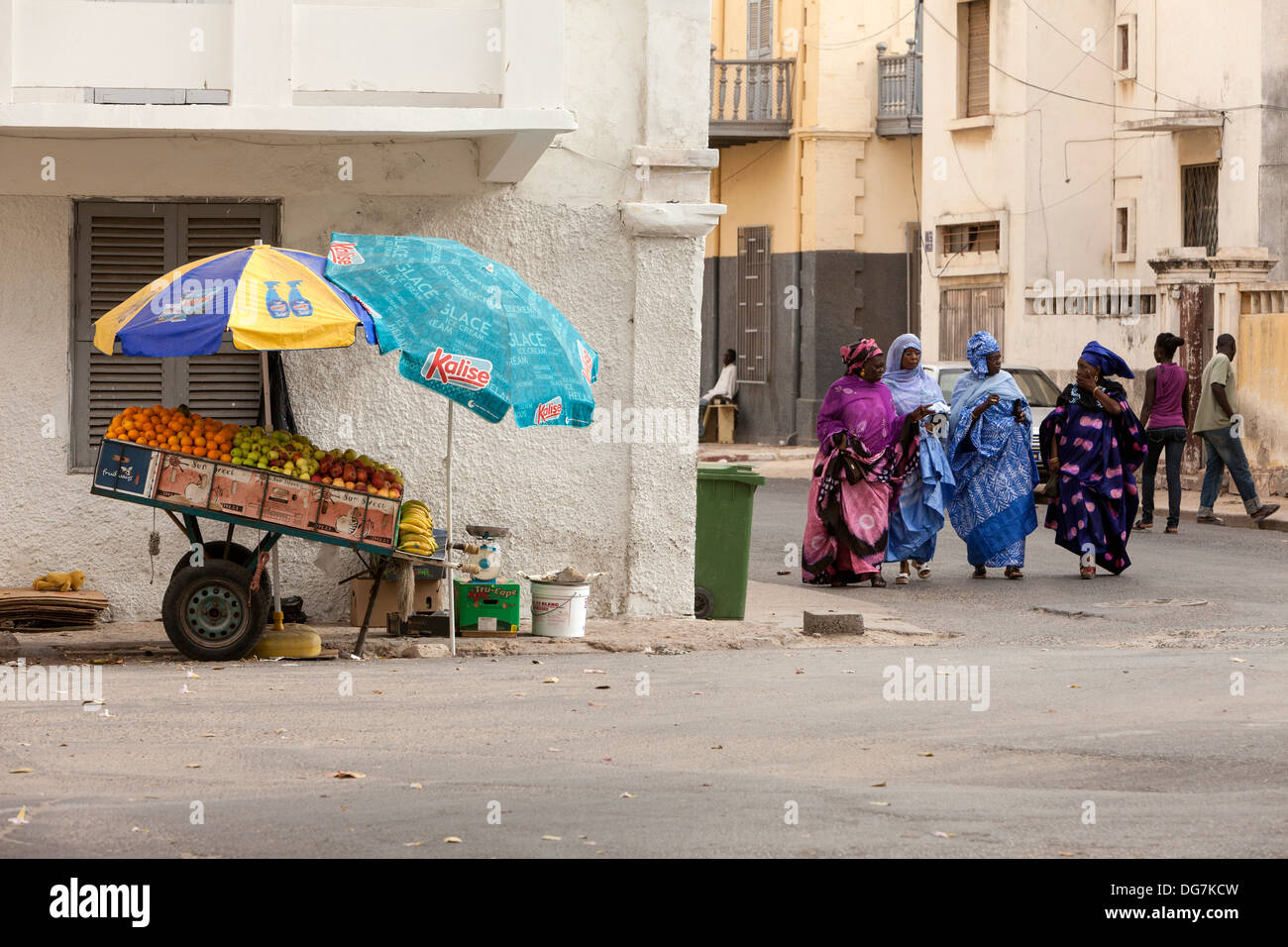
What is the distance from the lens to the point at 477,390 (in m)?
10.5

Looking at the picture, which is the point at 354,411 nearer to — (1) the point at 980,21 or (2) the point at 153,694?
(2) the point at 153,694

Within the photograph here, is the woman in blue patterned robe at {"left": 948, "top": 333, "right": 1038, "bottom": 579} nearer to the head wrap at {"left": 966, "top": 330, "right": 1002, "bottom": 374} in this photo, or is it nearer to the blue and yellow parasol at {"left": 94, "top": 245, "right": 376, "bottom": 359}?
the head wrap at {"left": 966, "top": 330, "right": 1002, "bottom": 374}

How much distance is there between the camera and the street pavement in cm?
654

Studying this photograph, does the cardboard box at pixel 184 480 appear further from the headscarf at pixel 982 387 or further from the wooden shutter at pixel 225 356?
the headscarf at pixel 982 387

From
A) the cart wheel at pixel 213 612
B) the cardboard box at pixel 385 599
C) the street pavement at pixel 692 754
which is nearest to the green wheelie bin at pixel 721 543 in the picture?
the street pavement at pixel 692 754

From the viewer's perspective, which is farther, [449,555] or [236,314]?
[449,555]

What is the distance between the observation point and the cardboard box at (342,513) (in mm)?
10867

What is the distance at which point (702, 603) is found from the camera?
13.1 m

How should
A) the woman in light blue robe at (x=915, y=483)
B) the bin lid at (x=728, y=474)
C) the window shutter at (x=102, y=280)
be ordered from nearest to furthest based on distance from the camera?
the window shutter at (x=102, y=280), the bin lid at (x=728, y=474), the woman in light blue robe at (x=915, y=483)
